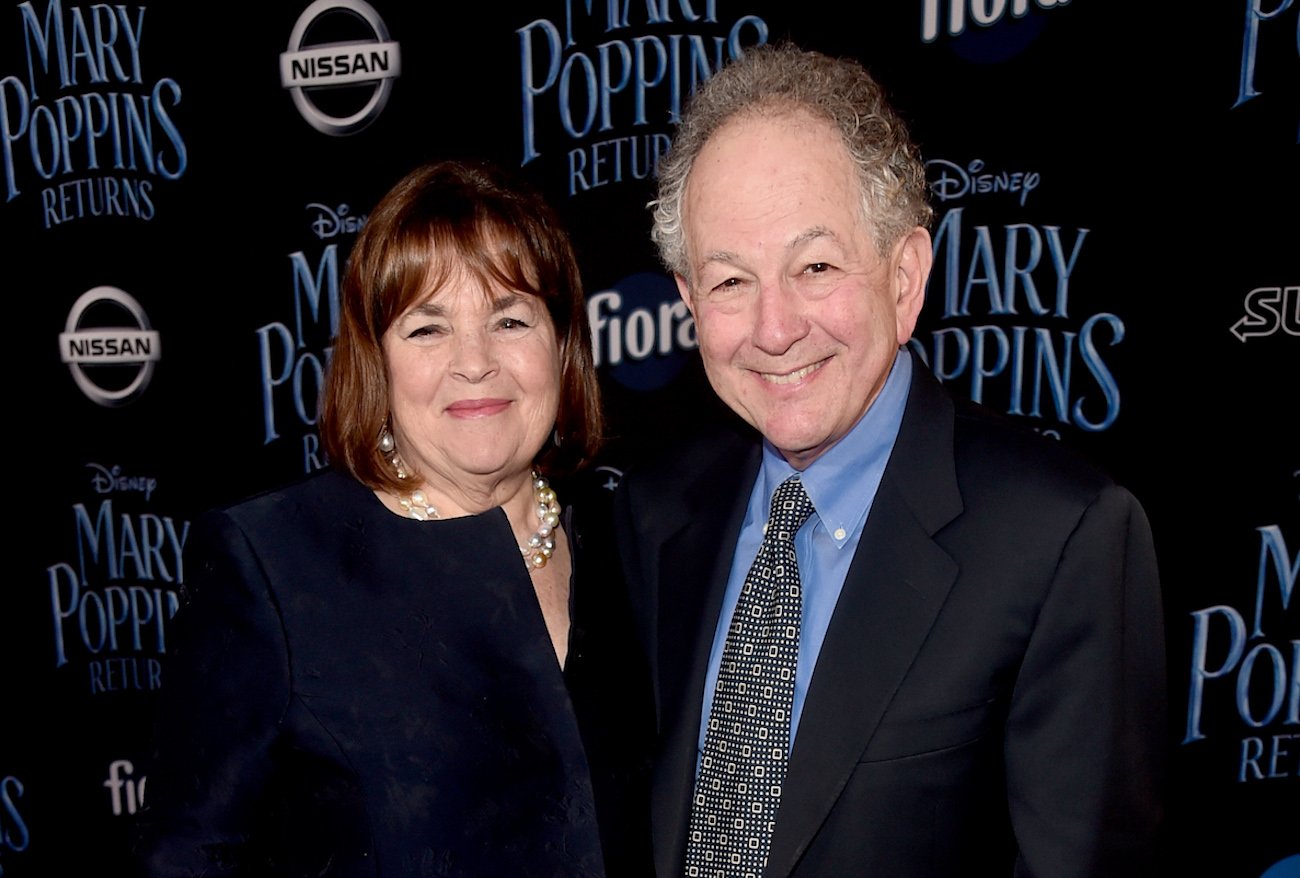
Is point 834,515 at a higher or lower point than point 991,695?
higher

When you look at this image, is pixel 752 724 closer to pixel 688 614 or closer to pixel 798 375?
pixel 688 614

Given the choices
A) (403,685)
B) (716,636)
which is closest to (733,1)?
(716,636)

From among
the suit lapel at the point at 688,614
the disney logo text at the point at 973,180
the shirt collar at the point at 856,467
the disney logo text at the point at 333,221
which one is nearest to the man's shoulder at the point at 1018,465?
the shirt collar at the point at 856,467

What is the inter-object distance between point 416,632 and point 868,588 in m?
0.69

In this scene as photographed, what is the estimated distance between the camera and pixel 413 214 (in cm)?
164

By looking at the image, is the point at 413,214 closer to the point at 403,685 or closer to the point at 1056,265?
the point at 403,685

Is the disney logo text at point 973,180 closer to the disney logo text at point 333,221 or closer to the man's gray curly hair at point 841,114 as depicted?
the man's gray curly hair at point 841,114

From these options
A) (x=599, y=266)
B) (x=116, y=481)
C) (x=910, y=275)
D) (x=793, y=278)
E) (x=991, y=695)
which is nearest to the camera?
(x=991, y=695)

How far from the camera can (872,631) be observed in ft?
4.85

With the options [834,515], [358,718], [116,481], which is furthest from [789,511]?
[116,481]

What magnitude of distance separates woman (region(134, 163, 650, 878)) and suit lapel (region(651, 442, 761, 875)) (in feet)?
0.34

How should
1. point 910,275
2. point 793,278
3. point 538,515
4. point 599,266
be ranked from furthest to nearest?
point 599,266 → point 538,515 → point 910,275 → point 793,278

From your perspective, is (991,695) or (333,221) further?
(333,221)

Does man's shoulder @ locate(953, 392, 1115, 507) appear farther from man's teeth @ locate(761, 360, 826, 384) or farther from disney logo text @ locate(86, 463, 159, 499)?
disney logo text @ locate(86, 463, 159, 499)
